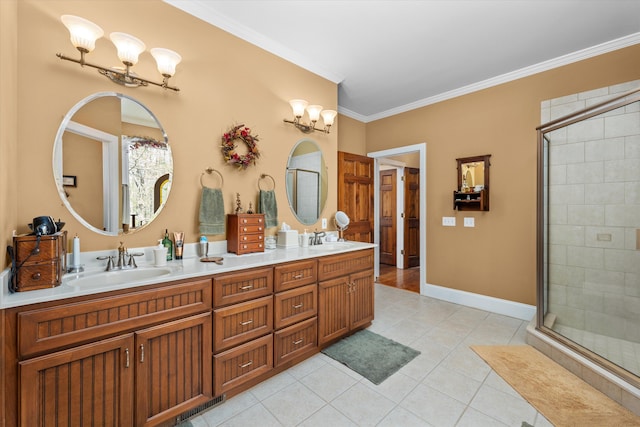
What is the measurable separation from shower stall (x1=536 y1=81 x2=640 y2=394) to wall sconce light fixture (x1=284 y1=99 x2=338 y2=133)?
2.13 m

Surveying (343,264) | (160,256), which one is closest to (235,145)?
(160,256)

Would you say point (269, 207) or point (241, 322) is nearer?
point (241, 322)

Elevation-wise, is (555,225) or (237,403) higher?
(555,225)

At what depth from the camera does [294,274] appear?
7.13 ft

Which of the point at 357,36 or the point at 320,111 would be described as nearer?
the point at 357,36

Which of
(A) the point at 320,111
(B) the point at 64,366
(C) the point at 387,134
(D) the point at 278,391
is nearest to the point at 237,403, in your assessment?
(D) the point at 278,391

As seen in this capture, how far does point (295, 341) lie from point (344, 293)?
0.66m

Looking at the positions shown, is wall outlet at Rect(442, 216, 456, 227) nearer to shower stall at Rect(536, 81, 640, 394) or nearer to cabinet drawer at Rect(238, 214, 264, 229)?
shower stall at Rect(536, 81, 640, 394)

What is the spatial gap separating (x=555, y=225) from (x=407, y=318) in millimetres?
1814

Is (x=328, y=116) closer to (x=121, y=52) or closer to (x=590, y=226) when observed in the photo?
(x=121, y=52)

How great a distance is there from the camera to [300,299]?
221 cm

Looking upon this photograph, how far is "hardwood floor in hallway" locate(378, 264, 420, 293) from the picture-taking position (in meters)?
4.44

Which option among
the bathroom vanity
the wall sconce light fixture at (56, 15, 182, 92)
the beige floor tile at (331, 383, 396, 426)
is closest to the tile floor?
the beige floor tile at (331, 383, 396, 426)

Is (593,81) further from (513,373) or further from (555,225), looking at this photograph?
(513,373)
